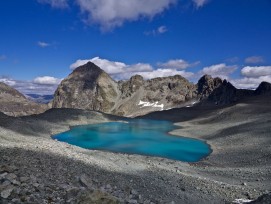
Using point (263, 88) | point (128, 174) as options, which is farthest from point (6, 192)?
point (263, 88)

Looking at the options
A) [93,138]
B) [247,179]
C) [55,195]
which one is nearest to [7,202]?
[55,195]

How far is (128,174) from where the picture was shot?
24781 mm

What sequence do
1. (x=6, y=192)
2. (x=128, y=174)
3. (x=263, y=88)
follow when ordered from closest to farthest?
(x=6, y=192)
(x=128, y=174)
(x=263, y=88)

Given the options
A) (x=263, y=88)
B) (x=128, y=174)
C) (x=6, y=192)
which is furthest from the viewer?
(x=263, y=88)

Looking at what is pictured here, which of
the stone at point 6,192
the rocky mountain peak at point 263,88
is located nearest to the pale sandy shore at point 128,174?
the stone at point 6,192

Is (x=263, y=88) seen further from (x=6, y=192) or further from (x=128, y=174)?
(x=6, y=192)

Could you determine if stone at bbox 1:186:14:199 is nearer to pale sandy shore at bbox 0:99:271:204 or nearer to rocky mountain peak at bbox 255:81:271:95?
pale sandy shore at bbox 0:99:271:204

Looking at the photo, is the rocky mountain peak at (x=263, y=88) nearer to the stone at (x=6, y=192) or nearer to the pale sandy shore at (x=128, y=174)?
the pale sandy shore at (x=128, y=174)

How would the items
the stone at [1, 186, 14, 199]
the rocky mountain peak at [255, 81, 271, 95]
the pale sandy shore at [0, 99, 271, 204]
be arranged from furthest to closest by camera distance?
the rocky mountain peak at [255, 81, 271, 95]
the pale sandy shore at [0, 99, 271, 204]
the stone at [1, 186, 14, 199]

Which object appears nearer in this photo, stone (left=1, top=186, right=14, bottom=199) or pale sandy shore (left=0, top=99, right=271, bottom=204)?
stone (left=1, top=186, right=14, bottom=199)

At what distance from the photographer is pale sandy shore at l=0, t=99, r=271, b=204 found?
39.2 feet

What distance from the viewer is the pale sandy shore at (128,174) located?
1196 centimetres

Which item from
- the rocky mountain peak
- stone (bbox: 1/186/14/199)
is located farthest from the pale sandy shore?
the rocky mountain peak

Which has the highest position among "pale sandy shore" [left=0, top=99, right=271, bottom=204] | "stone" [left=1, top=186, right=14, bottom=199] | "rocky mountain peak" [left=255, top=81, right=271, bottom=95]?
"rocky mountain peak" [left=255, top=81, right=271, bottom=95]
